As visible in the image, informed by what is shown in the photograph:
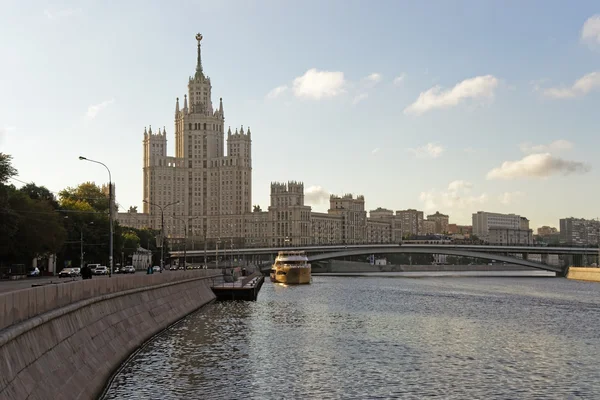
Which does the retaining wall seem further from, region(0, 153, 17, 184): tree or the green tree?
region(0, 153, 17, 184): tree

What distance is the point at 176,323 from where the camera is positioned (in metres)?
56.9

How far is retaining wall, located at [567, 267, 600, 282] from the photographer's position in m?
157

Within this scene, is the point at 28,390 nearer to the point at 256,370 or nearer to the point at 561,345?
the point at 256,370

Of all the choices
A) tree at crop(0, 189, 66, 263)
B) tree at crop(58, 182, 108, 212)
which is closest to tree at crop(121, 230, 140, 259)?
tree at crop(58, 182, 108, 212)

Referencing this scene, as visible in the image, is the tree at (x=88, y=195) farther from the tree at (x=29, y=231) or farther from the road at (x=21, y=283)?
the road at (x=21, y=283)

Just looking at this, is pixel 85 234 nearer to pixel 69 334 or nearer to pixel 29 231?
pixel 29 231

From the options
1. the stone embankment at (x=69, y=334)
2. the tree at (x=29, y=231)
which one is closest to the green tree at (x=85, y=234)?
the tree at (x=29, y=231)

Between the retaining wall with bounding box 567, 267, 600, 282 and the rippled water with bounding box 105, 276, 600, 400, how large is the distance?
91307 millimetres

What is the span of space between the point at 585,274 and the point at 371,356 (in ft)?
453

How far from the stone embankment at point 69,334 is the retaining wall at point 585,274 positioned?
13002 centimetres

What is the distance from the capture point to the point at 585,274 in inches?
6526

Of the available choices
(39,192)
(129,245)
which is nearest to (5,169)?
(39,192)

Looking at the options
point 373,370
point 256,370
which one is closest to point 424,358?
point 373,370

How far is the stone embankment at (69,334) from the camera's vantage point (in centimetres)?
1912
